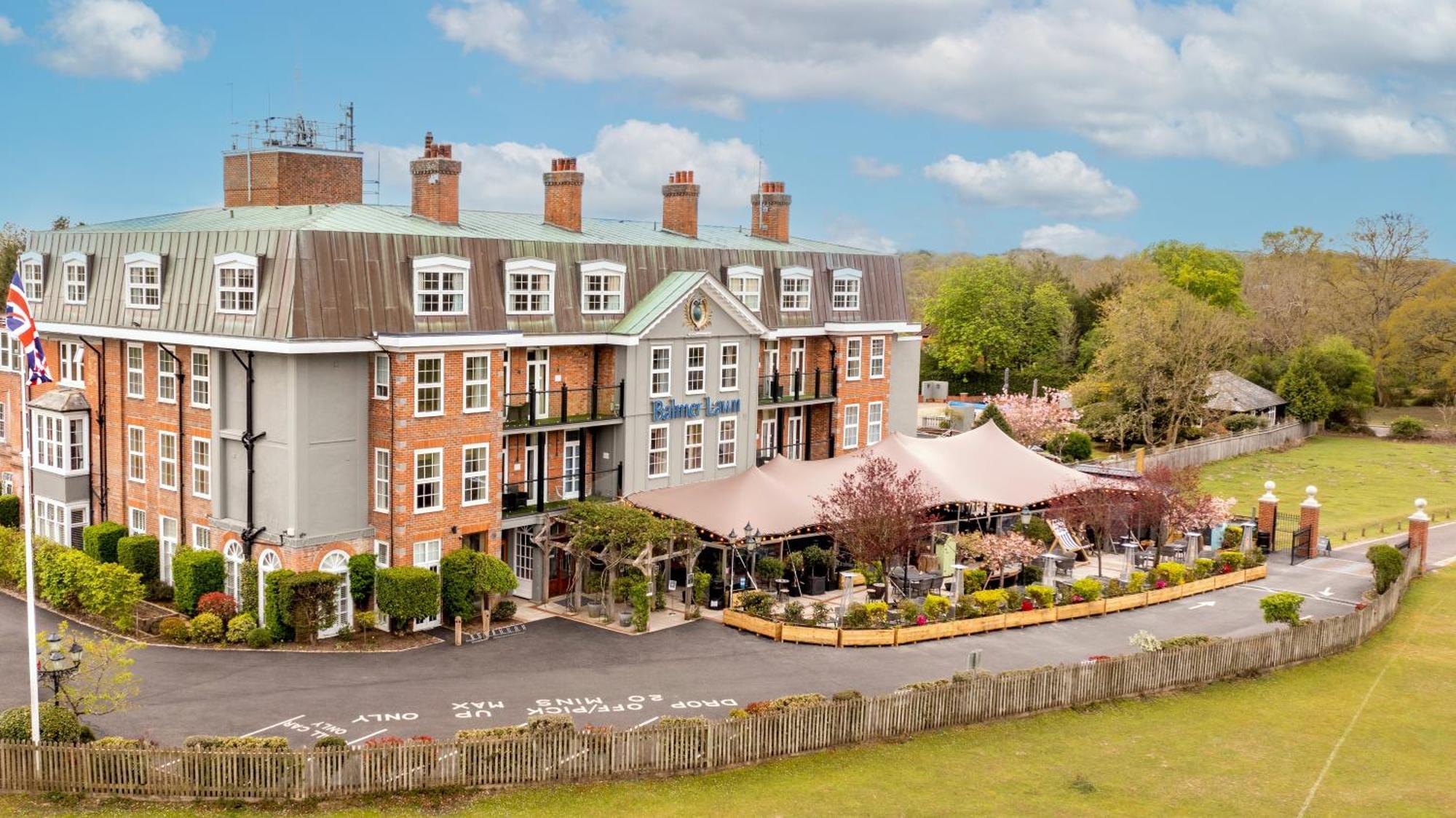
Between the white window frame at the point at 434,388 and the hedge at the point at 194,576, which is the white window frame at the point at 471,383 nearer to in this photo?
the white window frame at the point at 434,388

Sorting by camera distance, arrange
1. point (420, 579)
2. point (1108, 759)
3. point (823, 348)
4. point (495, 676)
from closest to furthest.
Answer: point (1108, 759)
point (495, 676)
point (420, 579)
point (823, 348)

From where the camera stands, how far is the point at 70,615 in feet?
106

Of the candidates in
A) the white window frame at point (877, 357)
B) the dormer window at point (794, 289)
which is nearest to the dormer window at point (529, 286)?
the dormer window at point (794, 289)

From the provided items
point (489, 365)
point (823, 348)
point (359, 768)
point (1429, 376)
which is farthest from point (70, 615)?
point (1429, 376)

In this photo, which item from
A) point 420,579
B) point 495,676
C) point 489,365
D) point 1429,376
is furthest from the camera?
point 1429,376

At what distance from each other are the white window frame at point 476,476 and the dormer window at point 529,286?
403 centimetres

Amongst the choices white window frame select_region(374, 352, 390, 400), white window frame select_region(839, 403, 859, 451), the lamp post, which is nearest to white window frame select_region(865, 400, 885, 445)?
white window frame select_region(839, 403, 859, 451)

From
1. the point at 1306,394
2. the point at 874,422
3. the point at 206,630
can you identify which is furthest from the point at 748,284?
the point at 1306,394

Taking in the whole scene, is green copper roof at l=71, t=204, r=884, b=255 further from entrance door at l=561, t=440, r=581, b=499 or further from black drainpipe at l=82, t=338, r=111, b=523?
entrance door at l=561, t=440, r=581, b=499

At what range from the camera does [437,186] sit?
3534 centimetres

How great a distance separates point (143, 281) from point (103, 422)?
4.73 metres

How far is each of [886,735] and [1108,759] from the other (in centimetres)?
421

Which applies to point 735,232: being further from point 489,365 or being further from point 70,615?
point 70,615

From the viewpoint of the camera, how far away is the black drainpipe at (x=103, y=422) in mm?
35906
